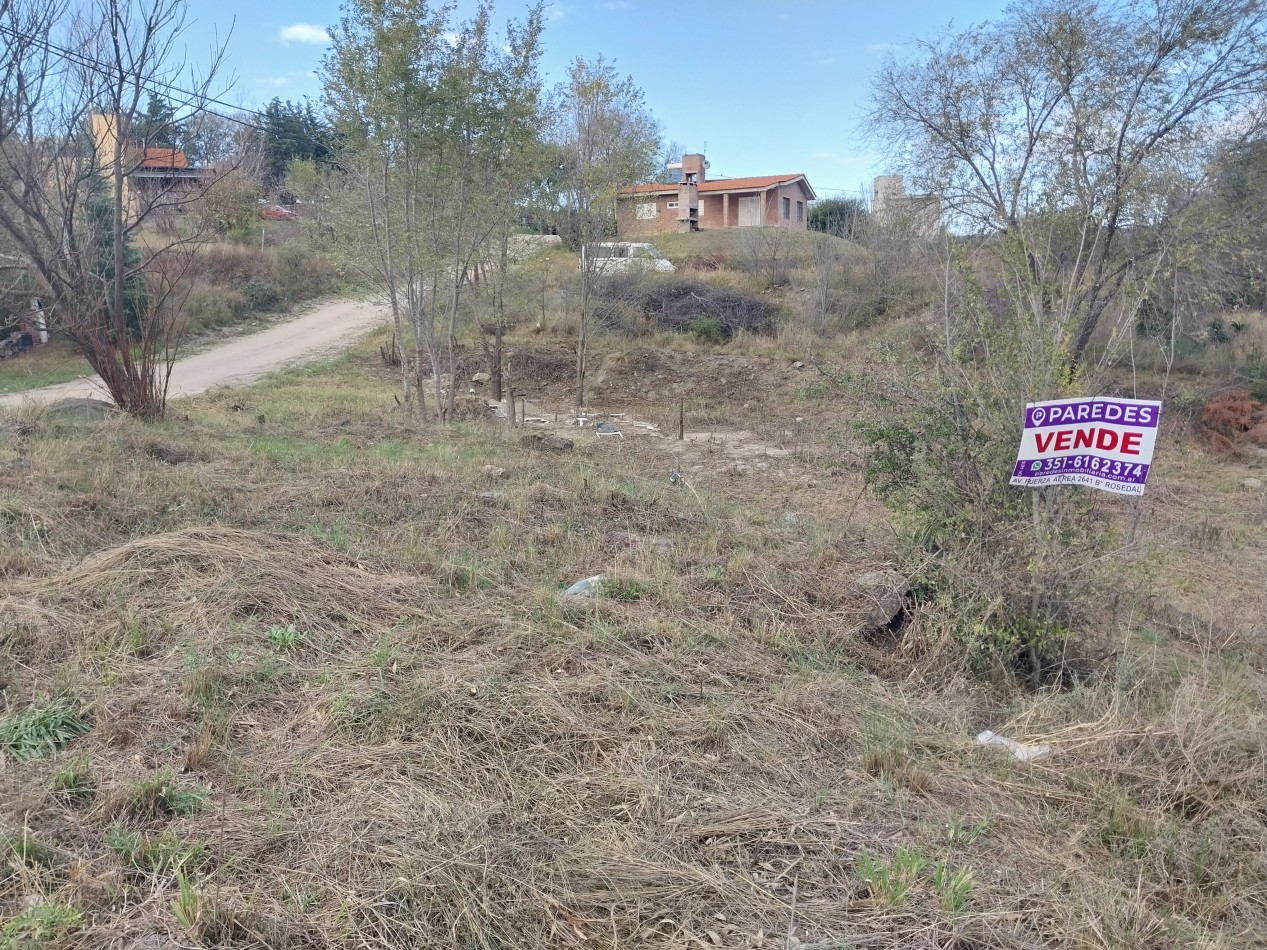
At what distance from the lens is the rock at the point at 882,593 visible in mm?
4340

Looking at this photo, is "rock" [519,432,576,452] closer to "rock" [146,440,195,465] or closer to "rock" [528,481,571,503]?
"rock" [528,481,571,503]

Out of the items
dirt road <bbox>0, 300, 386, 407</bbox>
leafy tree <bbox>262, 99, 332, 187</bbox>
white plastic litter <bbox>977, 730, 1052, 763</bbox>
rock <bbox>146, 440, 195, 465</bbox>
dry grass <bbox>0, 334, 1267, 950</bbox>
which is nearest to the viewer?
dry grass <bbox>0, 334, 1267, 950</bbox>

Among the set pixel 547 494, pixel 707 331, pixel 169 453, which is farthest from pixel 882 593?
pixel 707 331

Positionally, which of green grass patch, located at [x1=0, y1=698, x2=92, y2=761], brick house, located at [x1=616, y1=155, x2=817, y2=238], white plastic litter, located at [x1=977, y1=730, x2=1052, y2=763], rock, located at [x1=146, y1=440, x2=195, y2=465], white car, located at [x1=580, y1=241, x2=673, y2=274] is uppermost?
brick house, located at [x1=616, y1=155, x2=817, y2=238]

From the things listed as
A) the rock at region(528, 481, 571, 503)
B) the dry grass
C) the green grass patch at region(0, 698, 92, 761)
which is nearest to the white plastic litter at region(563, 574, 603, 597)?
the dry grass

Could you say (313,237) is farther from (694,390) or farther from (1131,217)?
(1131,217)

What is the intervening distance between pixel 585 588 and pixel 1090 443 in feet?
8.36

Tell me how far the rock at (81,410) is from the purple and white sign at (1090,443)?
29.3ft

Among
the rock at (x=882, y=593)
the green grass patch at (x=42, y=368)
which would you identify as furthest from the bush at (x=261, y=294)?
the rock at (x=882, y=593)

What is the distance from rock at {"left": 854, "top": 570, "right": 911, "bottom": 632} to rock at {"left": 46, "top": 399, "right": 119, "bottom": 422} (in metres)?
8.14

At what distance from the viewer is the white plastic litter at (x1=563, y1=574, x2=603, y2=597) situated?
14.2 feet

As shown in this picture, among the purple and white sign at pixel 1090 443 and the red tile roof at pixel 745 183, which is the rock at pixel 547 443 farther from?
the red tile roof at pixel 745 183

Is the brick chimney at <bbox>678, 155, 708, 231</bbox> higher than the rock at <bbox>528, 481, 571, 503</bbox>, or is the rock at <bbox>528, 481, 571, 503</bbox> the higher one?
the brick chimney at <bbox>678, 155, 708, 231</bbox>

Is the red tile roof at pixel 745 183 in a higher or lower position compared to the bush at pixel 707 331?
higher
